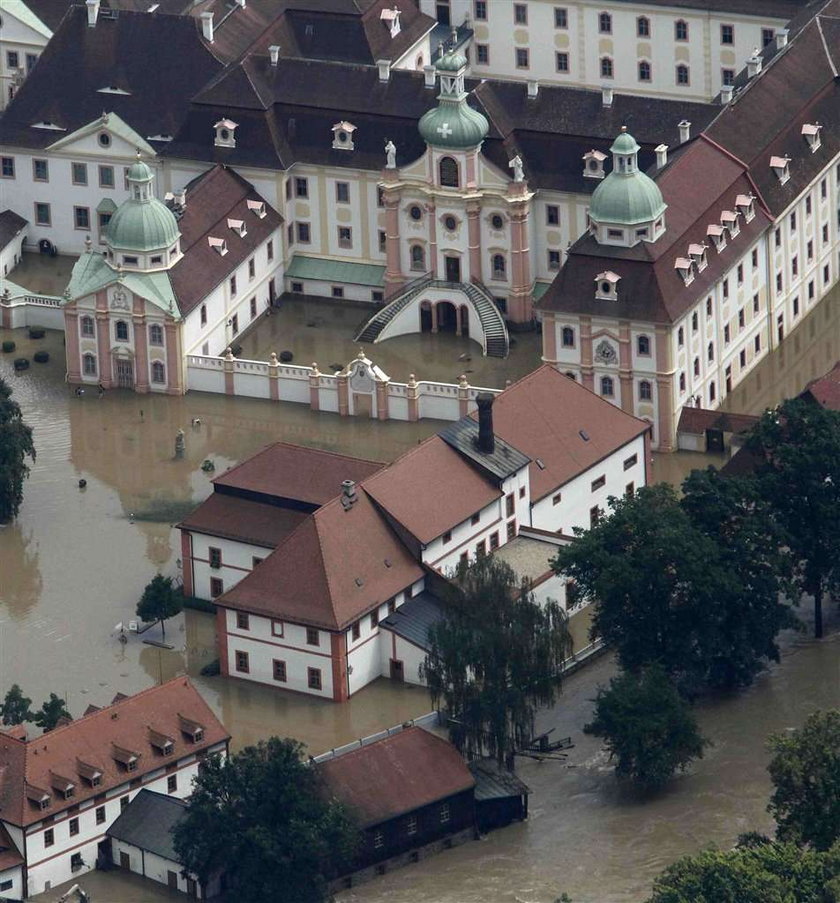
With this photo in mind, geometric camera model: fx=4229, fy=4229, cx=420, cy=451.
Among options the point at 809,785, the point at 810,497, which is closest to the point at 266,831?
the point at 809,785

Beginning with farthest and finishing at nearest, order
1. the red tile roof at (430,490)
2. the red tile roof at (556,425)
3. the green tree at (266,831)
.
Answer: the red tile roof at (556,425), the red tile roof at (430,490), the green tree at (266,831)

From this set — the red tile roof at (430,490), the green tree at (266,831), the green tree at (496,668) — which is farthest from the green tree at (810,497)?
the green tree at (266,831)

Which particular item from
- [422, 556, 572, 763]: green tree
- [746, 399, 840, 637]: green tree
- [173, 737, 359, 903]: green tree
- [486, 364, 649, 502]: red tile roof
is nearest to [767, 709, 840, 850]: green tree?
[422, 556, 572, 763]: green tree

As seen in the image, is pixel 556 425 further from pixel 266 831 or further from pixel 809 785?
pixel 266 831

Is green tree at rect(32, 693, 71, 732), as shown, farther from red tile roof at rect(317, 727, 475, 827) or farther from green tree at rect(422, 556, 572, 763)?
green tree at rect(422, 556, 572, 763)

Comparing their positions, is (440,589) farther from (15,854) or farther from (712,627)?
(15,854)

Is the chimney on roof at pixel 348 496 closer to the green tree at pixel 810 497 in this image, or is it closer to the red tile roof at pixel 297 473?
the red tile roof at pixel 297 473
